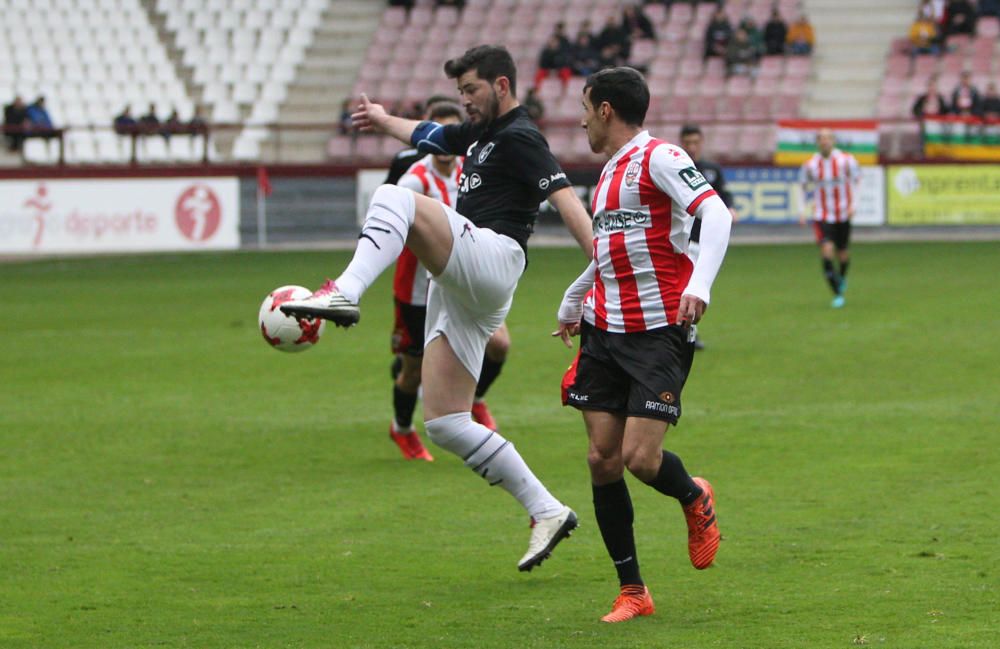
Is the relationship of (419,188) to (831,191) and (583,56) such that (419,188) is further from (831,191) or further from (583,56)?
(583,56)

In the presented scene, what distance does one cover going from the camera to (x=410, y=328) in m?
9.20

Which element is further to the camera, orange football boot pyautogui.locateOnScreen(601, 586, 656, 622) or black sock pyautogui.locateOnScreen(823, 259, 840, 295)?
black sock pyautogui.locateOnScreen(823, 259, 840, 295)

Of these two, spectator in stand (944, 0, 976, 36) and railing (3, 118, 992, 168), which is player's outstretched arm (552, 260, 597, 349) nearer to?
railing (3, 118, 992, 168)

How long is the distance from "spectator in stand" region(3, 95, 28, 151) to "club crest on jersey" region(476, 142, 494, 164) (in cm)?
2463

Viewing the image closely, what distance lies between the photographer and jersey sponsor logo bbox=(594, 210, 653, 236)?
564cm

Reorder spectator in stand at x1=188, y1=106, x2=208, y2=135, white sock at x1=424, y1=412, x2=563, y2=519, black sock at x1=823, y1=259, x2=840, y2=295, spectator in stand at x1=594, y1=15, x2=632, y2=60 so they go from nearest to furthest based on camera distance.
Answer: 1. white sock at x1=424, y1=412, x2=563, y2=519
2. black sock at x1=823, y1=259, x2=840, y2=295
3. spectator in stand at x1=188, y1=106, x2=208, y2=135
4. spectator in stand at x1=594, y1=15, x2=632, y2=60

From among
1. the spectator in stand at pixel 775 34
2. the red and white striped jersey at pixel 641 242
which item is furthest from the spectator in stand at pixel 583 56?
the red and white striped jersey at pixel 641 242

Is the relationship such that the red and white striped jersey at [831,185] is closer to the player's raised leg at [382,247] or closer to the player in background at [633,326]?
the player in background at [633,326]

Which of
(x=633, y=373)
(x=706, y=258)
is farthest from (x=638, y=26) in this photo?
(x=706, y=258)

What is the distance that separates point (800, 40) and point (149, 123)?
12.9 meters

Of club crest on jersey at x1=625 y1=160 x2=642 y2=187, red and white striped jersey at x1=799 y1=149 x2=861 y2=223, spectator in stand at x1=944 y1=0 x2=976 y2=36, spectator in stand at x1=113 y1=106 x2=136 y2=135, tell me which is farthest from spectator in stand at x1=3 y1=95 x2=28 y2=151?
club crest on jersey at x1=625 y1=160 x2=642 y2=187

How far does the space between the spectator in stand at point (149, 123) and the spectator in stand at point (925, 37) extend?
1469cm

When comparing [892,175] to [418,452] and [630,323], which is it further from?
[630,323]

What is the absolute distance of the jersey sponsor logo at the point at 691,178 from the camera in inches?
216
